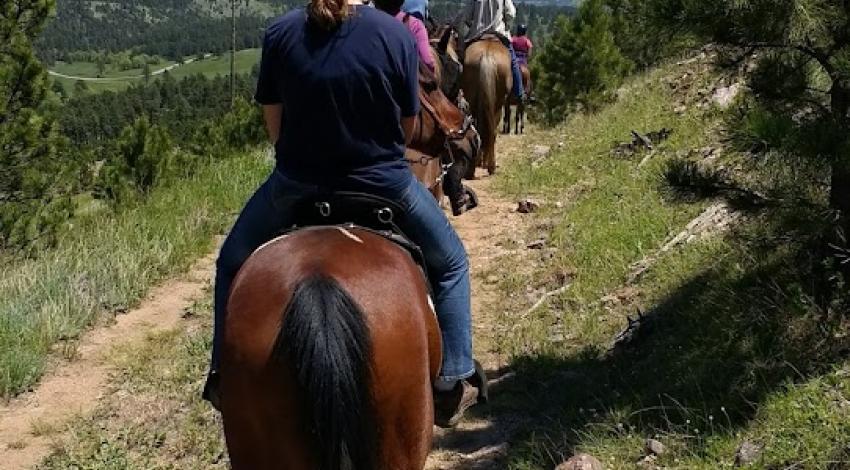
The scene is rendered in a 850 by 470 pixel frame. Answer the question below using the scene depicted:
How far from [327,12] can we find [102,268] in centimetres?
503

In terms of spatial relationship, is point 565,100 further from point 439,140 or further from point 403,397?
point 403,397

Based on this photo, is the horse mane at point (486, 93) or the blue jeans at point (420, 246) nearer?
the blue jeans at point (420, 246)

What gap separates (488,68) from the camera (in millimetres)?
10500

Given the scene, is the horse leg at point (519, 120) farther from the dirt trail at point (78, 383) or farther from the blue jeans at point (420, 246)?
the blue jeans at point (420, 246)

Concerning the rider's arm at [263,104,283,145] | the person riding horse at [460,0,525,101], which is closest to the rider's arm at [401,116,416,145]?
the rider's arm at [263,104,283,145]

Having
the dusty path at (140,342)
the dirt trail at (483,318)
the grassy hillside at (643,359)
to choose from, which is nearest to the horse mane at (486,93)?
the dirt trail at (483,318)

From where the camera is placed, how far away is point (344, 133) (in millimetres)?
3021

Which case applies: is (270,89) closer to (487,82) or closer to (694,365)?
(694,365)

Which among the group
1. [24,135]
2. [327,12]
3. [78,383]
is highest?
[327,12]

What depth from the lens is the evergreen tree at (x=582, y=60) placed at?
21047mm

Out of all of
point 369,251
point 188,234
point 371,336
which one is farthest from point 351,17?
point 188,234

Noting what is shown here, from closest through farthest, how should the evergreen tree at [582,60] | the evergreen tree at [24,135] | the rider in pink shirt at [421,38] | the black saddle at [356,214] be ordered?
the black saddle at [356,214], the rider in pink shirt at [421,38], the evergreen tree at [24,135], the evergreen tree at [582,60]

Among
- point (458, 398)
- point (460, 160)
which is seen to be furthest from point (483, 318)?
point (458, 398)

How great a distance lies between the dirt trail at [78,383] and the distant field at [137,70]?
492ft
